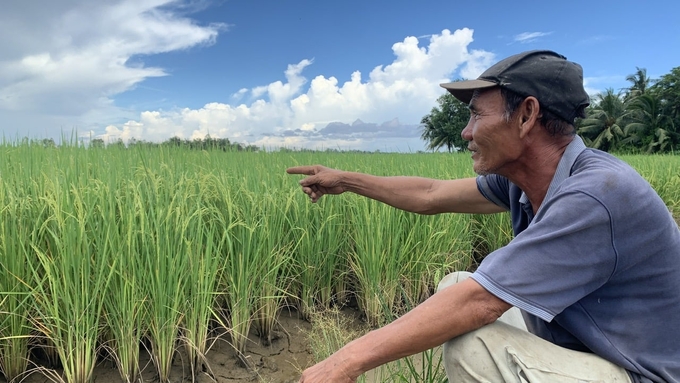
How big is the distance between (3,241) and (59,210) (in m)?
0.24

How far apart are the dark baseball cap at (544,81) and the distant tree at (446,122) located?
32631 millimetres

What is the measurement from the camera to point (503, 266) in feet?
3.35

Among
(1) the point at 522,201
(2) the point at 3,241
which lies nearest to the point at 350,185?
(1) the point at 522,201

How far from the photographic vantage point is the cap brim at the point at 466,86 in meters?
1.21

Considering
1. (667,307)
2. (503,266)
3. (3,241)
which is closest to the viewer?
(503,266)

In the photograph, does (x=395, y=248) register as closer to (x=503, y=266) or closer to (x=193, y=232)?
(x=193, y=232)

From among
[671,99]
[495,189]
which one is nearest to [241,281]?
[495,189]

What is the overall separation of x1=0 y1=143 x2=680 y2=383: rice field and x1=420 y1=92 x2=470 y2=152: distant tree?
1236 inches

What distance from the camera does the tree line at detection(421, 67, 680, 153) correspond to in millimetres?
28297

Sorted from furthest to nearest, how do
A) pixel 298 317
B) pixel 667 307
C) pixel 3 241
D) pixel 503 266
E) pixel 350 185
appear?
pixel 298 317, pixel 350 185, pixel 3 241, pixel 667 307, pixel 503 266

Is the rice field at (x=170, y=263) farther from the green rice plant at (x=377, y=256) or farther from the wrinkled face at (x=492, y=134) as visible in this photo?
the wrinkled face at (x=492, y=134)

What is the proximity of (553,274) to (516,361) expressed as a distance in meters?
0.26

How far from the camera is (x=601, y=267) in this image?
1052mm

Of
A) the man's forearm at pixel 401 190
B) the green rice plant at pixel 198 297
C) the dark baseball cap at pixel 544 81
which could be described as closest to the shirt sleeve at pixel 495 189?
the man's forearm at pixel 401 190
